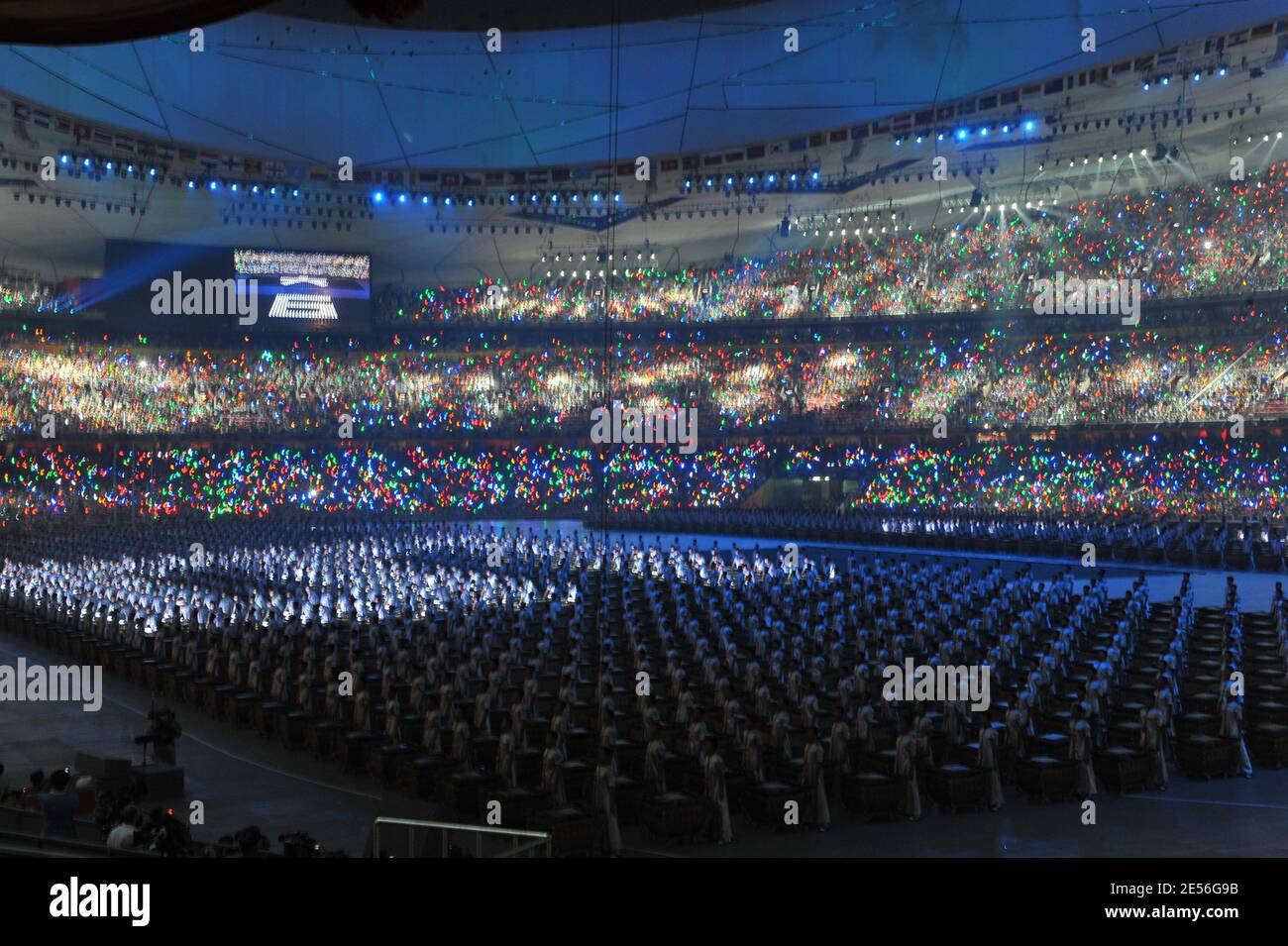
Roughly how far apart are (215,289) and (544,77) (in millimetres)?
16159

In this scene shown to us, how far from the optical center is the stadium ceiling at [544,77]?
34062 mm

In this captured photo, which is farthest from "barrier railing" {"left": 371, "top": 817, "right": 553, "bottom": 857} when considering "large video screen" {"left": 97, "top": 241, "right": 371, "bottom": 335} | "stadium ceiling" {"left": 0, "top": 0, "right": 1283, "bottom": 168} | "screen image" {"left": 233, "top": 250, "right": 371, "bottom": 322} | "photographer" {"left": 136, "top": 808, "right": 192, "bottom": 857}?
"screen image" {"left": 233, "top": 250, "right": 371, "bottom": 322}

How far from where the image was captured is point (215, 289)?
47719 mm

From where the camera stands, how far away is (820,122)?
3756 cm

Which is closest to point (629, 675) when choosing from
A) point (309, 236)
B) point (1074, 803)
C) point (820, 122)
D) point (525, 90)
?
point (1074, 803)

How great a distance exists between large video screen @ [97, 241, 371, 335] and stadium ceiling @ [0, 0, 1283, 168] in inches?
379

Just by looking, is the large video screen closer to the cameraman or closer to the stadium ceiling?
the stadium ceiling

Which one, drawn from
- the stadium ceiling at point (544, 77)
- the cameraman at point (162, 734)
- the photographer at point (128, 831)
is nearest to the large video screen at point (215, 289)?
the stadium ceiling at point (544, 77)

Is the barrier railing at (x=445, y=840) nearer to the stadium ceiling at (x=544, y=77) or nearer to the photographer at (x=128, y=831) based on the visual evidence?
the photographer at (x=128, y=831)

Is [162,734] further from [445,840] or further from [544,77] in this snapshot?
[544,77]

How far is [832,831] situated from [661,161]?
31300mm

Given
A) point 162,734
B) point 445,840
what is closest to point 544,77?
point 162,734
